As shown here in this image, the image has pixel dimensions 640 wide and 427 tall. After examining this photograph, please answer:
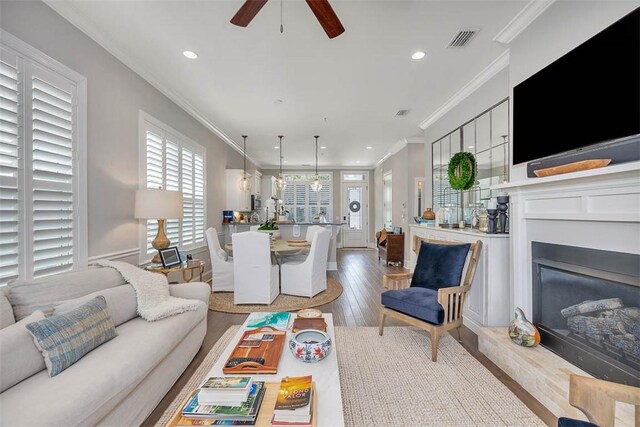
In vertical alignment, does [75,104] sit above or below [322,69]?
below

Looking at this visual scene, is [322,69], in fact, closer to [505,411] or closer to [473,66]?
[473,66]

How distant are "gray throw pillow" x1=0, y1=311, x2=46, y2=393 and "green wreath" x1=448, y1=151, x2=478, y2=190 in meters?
4.12

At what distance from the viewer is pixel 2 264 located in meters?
1.77

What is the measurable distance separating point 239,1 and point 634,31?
8.16ft

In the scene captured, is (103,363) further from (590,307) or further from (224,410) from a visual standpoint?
(590,307)

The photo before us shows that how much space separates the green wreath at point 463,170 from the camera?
353 centimetres

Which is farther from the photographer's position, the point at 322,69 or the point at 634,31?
the point at 322,69

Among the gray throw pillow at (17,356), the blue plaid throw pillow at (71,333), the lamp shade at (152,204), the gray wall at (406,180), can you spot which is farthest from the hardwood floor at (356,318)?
the lamp shade at (152,204)

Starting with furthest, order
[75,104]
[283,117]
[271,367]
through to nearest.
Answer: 1. [283,117]
2. [75,104]
3. [271,367]

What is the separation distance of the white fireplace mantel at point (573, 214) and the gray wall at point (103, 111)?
11.9ft

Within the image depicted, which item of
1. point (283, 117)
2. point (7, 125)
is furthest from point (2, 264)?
point (283, 117)

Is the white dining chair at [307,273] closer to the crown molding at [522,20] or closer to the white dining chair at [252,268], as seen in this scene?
the white dining chair at [252,268]

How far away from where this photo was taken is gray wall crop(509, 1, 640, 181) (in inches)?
68.9

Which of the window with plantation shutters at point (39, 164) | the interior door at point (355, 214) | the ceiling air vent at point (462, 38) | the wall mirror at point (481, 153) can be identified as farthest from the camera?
the interior door at point (355, 214)
